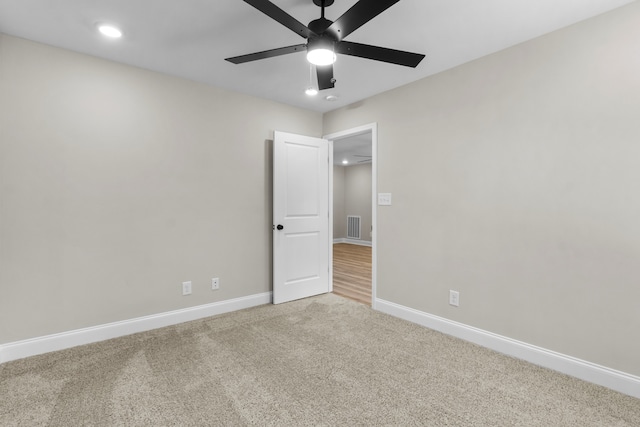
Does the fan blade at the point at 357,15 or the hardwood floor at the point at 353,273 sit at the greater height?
the fan blade at the point at 357,15

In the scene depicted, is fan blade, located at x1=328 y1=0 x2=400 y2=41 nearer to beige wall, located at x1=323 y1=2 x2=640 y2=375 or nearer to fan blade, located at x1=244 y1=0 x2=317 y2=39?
fan blade, located at x1=244 y1=0 x2=317 y2=39

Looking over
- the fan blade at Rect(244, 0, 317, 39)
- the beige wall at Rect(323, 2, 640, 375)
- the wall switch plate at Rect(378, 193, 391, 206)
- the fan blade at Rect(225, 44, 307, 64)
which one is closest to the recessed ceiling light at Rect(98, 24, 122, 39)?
the fan blade at Rect(225, 44, 307, 64)

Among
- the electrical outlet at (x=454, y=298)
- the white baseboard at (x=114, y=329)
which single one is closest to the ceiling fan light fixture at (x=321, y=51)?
the electrical outlet at (x=454, y=298)

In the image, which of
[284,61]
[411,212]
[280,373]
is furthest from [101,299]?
[411,212]

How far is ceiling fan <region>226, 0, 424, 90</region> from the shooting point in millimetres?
1436

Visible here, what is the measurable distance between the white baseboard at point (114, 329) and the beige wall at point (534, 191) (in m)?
1.91

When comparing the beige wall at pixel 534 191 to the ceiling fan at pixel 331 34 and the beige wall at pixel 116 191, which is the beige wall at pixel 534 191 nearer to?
the ceiling fan at pixel 331 34

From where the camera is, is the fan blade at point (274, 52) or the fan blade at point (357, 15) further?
the fan blade at point (274, 52)

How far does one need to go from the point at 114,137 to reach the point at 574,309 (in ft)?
12.8

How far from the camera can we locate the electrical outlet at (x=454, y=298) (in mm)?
2788

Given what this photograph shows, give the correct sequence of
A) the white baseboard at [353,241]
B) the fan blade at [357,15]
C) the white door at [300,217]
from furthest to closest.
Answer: the white baseboard at [353,241]
the white door at [300,217]
the fan blade at [357,15]

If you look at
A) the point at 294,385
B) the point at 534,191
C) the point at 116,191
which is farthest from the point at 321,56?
the point at 116,191

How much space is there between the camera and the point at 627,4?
192cm

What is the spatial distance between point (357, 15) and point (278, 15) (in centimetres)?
39
